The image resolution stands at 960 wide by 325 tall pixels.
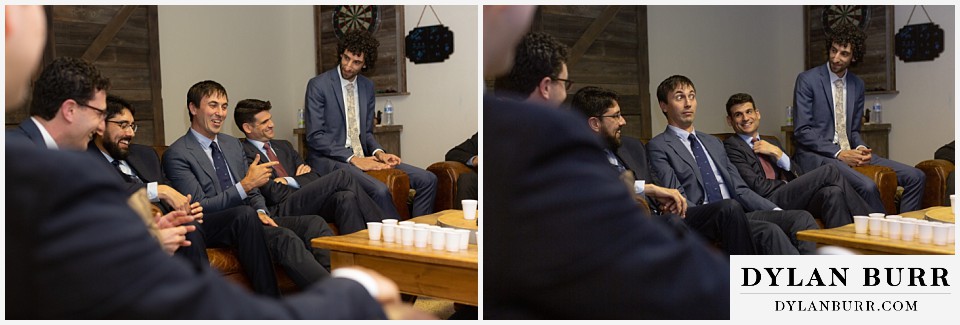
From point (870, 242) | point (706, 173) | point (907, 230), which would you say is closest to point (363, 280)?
point (706, 173)

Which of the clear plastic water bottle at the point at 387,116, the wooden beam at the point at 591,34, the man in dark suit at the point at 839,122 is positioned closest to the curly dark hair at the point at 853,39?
the man in dark suit at the point at 839,122

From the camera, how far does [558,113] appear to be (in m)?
1.60

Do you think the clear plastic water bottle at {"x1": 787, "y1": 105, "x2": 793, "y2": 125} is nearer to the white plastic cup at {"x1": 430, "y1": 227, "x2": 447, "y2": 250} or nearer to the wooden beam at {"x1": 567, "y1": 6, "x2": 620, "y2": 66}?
the wooden beam at {"x1": 567, "y1": 6, "x2": 620, "y2": 66}

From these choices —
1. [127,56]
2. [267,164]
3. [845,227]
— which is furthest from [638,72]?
[127,56]

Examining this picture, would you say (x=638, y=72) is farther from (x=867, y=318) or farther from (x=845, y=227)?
(x=867, y=318)

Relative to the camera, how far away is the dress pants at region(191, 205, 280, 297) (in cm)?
291

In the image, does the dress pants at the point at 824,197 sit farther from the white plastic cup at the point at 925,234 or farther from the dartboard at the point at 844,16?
the dartboard at the point at 844,16

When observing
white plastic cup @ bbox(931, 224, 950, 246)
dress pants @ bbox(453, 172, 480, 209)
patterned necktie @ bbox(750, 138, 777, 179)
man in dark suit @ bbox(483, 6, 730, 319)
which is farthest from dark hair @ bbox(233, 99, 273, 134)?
white plastic cup @ bbox(931, 224, 950, 246)

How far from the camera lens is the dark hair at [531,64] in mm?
2227

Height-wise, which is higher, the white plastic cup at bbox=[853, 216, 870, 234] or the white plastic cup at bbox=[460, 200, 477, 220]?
the white plastic cup at bbox=[460, 200, 477, 220]

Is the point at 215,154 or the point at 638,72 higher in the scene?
the point at 638,72

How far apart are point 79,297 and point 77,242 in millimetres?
109

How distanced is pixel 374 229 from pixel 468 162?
43cm

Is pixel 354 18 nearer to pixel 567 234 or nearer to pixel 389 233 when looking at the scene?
pixel 389 233
